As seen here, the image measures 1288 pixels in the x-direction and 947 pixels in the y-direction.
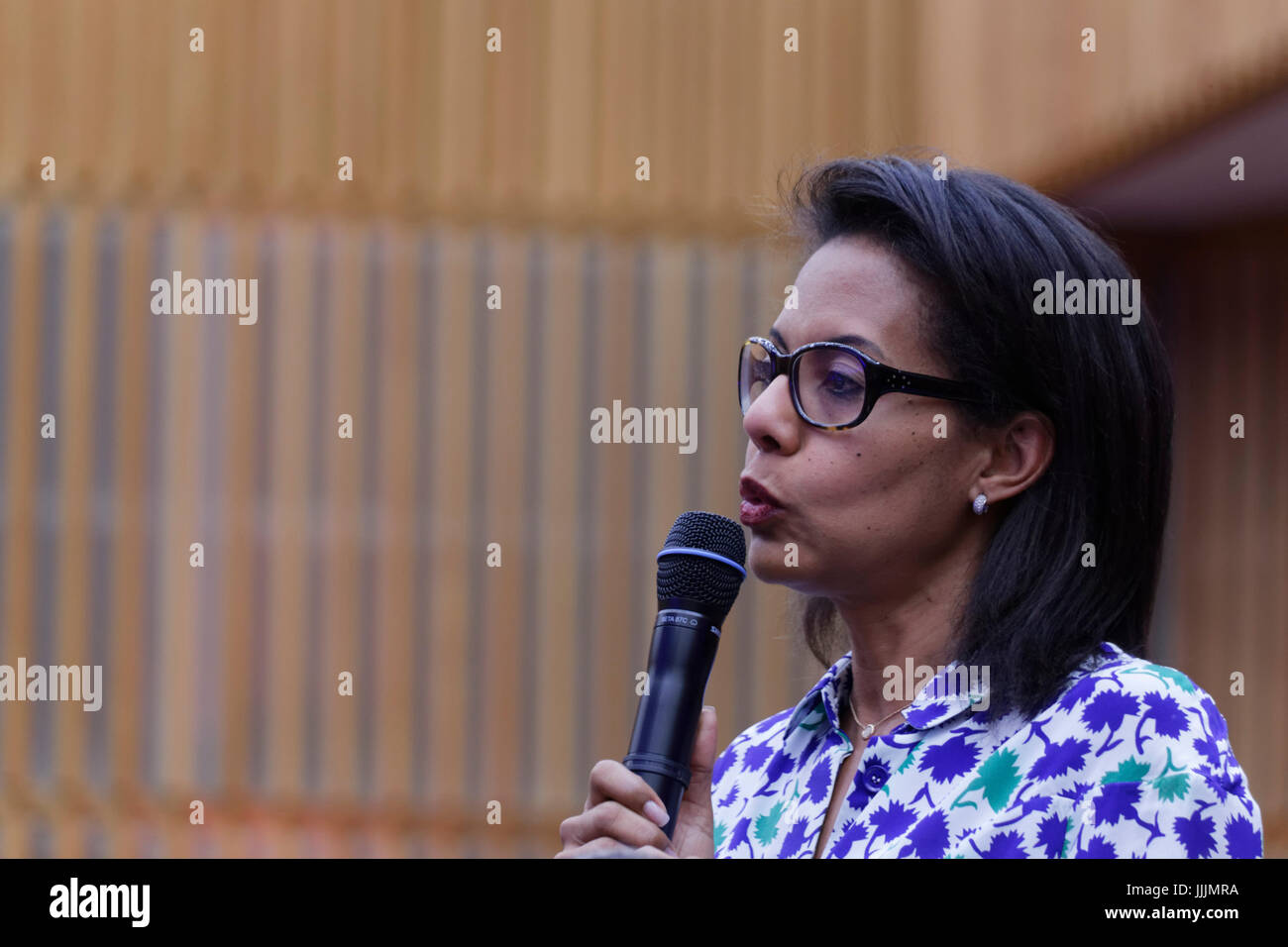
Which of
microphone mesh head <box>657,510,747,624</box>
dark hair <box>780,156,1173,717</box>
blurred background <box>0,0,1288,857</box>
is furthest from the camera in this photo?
blurred background <box>0,0,1288,857</box>

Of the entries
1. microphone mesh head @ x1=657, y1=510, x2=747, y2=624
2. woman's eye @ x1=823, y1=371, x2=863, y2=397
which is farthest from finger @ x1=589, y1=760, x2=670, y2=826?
woman's eye @ x1=823, y1=371, x2=863, y2=397

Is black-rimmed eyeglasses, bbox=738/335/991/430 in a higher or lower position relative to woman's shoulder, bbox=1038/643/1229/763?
higher

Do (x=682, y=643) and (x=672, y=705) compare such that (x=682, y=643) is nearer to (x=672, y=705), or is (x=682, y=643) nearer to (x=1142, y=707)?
(x=672, y=705)

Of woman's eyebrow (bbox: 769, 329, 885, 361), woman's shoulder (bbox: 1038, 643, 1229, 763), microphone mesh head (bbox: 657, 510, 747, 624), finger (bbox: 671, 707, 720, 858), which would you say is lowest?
finger (bbox: 671, 707, 720, 858)

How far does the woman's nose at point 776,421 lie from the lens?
179 centimetres

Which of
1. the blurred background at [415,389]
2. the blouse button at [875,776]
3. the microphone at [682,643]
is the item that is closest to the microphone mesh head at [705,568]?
the microphone at [682,643]

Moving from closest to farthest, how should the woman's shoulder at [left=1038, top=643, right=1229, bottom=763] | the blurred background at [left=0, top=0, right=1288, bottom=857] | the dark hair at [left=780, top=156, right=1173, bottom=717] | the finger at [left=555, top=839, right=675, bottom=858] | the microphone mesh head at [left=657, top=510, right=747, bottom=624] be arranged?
the finger at [left=555, top=839, right=675, bottom=858] → the woman's shoulder at [left=1038, top=643, right=1229, bottom=763] → the microphone mesh head at [left=657, top=510, right=747, bottom=624] → the dark hair at [left=780, top=156, right=1173, bottom=717] → the blurred background at [left=0, top=0, right=1288, bottom=857]

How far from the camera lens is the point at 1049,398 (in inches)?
71.3

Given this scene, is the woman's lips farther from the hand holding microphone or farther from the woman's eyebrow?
the woman's eyebrow

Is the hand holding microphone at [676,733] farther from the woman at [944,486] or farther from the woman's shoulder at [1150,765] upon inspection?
the woman's shoulder at [1150,765]

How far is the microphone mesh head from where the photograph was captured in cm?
166

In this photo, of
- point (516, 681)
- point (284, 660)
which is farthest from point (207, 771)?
point (516, 681)

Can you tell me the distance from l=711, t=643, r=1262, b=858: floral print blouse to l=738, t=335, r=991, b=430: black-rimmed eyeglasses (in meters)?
0.34
